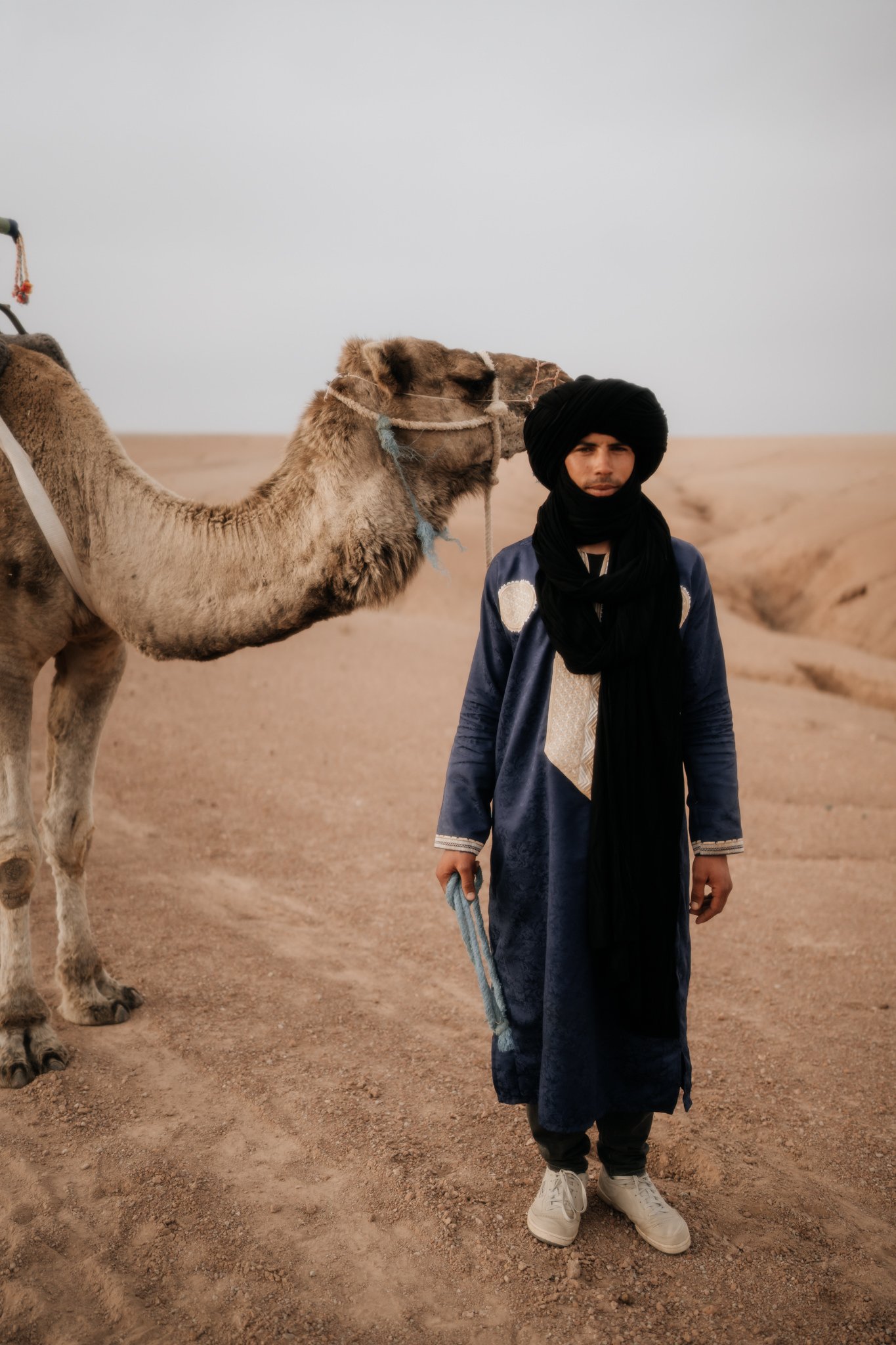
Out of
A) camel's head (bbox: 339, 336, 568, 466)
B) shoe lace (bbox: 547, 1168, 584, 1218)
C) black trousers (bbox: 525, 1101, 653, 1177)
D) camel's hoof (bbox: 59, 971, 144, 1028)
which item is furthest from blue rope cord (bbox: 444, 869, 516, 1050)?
camel's hoof (bbox: 59, 971, 144, 1028)

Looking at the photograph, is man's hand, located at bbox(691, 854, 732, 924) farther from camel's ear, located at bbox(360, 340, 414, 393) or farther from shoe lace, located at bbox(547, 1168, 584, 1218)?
camel's ear, located at bbox(360, 340, 414, 393)

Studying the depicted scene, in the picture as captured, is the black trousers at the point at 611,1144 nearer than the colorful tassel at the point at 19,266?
Yes

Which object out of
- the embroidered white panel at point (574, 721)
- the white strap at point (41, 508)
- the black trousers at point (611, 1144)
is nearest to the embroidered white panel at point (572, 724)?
the embroidered white panel at point (574, 721)

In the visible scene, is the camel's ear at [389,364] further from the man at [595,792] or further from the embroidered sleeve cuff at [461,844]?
the embroidered sleeve cuff at [461,844]

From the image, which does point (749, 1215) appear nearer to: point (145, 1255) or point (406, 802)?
point (145, 1255)

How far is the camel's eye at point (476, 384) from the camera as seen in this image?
3.32m

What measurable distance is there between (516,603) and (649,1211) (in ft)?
5.76

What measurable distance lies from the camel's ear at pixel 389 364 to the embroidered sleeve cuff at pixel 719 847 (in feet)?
5.78

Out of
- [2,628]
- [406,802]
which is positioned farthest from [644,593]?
[406,802]

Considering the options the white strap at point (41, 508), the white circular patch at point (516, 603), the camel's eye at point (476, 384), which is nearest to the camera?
the white circular patch at point (516, 603)

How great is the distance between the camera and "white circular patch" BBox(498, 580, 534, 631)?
271cm

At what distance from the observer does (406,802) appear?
743 cm

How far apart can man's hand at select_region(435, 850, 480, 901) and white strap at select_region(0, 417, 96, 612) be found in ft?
6.00

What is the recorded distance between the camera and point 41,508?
3.52 meters
